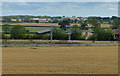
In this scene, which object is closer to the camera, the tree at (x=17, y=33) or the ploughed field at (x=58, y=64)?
the ploughed field at (x=58, y=64)

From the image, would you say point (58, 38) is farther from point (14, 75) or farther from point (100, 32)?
point (14, 75)

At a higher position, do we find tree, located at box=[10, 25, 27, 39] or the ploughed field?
tree, located at box=[10, 25, 27, 39]

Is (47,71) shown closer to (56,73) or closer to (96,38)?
(56,73)

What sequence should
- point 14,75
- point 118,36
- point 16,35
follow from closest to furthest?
point 14,75
point 118,36
point 16,35

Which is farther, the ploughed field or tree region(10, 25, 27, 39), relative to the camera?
tree region(10, 25, 27, 39)

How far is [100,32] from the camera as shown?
50.8 m

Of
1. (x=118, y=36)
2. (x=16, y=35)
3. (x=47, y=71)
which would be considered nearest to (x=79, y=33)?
(x=118, y=36)

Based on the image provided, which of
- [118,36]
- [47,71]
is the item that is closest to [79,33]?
[118,36]

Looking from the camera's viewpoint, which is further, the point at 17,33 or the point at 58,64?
the point at 17,33

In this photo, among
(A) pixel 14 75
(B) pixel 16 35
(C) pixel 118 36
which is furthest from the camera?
(B) pixel 16 35

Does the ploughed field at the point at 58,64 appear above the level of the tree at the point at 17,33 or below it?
below

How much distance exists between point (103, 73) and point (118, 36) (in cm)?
3656

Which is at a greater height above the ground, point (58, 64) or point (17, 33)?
point (17, 33)

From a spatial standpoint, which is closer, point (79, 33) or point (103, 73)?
point (103, 73)
